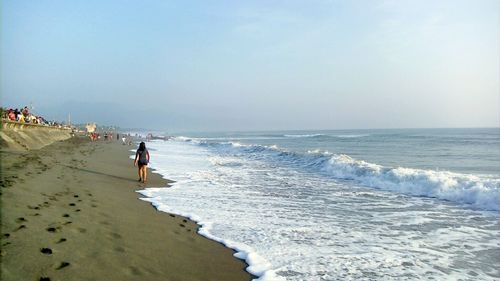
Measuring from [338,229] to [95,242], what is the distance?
16.3 ft

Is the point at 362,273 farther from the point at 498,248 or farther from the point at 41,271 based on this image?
the point at 41,271

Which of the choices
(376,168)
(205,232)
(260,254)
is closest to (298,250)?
(260,254)

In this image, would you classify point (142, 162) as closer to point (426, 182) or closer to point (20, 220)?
point (20, 220)

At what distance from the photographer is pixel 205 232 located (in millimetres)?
7672

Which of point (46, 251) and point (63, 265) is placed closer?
point (63, 265)

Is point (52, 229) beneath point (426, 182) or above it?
→ above

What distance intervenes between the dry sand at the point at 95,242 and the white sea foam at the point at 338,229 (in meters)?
0.56

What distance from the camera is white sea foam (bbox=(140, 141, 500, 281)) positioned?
5.81 metres

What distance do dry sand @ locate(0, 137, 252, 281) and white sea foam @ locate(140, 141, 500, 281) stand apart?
560 mm

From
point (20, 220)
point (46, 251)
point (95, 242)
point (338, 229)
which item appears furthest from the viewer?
point (338, 229)

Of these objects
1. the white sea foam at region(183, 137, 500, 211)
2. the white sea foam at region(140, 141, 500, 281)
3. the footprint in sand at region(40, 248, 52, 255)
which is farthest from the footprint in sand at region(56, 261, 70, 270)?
the white sea foam at region(183, 137, 500, 211)

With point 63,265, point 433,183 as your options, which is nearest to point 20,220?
→ point 63,265

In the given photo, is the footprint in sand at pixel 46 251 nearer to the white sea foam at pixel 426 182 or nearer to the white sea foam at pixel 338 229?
the white sea foam at pixel 338 229

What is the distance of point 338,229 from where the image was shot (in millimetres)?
8180
